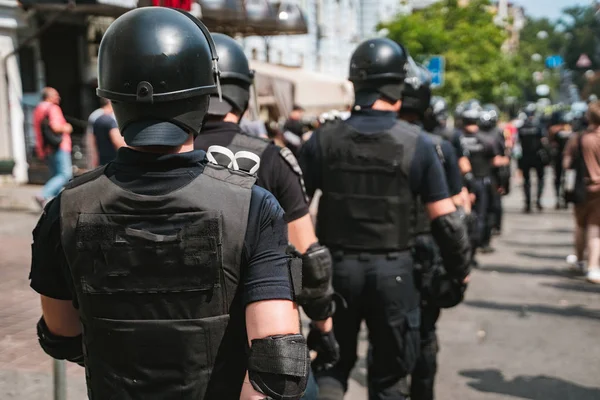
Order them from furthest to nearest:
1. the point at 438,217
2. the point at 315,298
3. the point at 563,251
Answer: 1. the point at 563,251
2. the point at 438,217
3. the point at 315,298

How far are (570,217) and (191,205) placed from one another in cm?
1428

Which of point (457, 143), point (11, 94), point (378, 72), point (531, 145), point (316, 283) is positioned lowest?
point (531, 145)

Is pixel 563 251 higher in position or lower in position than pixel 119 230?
lower

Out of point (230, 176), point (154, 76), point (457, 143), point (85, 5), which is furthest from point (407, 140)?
point (85, 5)

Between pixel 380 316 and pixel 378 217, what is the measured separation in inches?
19.4

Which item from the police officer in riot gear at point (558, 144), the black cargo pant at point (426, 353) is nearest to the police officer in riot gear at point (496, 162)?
the police officer in riot gear at point (558, 144)

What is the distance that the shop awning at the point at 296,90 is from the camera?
54.0ft

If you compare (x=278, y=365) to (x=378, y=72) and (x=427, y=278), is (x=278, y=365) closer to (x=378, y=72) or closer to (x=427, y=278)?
(x=427, y=278)

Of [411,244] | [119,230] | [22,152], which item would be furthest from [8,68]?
[119,230]

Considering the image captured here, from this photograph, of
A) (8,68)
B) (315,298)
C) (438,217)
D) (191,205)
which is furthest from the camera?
(8,68)

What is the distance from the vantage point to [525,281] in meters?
8.73

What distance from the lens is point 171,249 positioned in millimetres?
1856

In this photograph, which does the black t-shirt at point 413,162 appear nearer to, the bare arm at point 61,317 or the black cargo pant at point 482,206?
the bare arm at point 61,317

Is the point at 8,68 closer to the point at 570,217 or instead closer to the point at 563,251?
the point at 563,251
